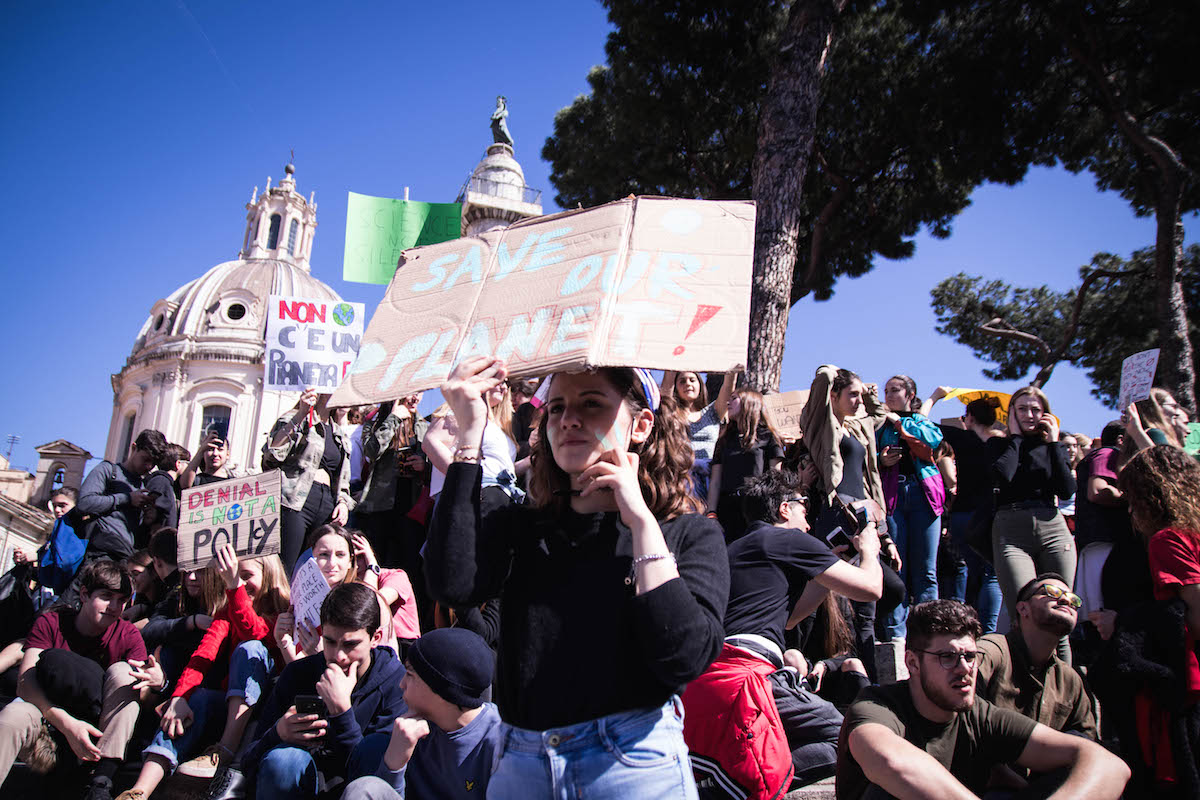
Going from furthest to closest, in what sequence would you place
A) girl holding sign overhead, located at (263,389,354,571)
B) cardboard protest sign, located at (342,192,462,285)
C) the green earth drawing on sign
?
cardboard protest sign, located at (342,192,462,285) < the green earth drawing on sign < girl holding sign overhead, located at (263,389,354,571)

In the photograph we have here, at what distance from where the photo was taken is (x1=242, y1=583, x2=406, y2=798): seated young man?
3449 mm

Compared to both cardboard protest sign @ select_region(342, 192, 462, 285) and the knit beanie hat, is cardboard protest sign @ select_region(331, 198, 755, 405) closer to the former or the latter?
the knit beanie hat

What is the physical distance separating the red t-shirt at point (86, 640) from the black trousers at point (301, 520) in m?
1.00

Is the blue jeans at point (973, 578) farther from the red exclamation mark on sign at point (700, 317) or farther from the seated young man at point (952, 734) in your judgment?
the red exclamation mark on sign at point (700, 317)

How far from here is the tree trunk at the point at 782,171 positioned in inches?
300

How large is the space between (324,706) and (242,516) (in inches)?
68.5

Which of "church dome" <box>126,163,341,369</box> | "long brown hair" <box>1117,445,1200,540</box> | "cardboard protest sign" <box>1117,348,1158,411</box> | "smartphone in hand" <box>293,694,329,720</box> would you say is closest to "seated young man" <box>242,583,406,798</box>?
"smartphone in hand" <box>293,694,329,720</box>

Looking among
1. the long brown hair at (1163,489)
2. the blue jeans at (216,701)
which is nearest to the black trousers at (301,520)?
the blue jeans at (216,701)

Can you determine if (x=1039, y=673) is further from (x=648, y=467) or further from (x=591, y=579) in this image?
(x=591, y=579)

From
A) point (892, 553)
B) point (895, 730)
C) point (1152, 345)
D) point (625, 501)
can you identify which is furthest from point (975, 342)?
point (625, 501)

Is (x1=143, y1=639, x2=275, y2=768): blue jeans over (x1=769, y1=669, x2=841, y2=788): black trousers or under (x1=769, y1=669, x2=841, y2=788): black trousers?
under

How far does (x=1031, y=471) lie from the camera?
5129mm

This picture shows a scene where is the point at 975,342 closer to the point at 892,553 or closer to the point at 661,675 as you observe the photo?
the point at 892,553

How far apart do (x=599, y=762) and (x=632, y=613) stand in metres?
0.27
